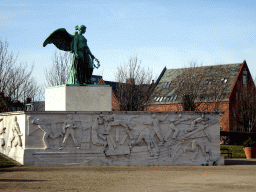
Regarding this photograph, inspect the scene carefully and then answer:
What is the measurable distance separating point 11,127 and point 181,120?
840 centimetres

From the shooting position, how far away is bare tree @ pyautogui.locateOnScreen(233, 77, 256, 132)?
49.7 metres

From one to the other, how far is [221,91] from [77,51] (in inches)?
1300

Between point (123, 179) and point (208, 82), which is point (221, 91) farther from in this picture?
point (123, 179)

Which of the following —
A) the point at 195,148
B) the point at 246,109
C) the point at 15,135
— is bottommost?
the point at 195,148

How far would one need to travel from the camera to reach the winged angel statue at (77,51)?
21328 mm

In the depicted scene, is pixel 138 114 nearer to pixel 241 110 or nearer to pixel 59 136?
pixel 59 136

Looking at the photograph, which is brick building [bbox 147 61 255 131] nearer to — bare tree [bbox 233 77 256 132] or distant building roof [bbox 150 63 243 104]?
distant building roof [bbox 150 63 243 104]

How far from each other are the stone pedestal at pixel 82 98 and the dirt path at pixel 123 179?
3.35 m

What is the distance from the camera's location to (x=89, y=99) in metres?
20.6

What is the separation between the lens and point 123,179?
14844 millimetres

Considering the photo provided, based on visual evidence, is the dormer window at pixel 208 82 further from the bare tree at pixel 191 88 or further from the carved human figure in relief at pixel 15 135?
the carved human figure in relief at pixel 15 135

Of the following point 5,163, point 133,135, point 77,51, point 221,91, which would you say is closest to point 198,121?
point 133,135

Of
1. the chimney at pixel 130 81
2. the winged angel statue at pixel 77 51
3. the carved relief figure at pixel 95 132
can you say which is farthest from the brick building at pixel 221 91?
the carved relief figure at pixel 95 132

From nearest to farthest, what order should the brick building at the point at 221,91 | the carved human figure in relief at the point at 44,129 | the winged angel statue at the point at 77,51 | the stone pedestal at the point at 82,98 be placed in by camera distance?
1. the carved human figure in relief at the point at 44,129
2. the stone pedestal at the point at 82,98
3. the winged angel statue at the point at 77,51
4. the brick building at the point at 221,91
